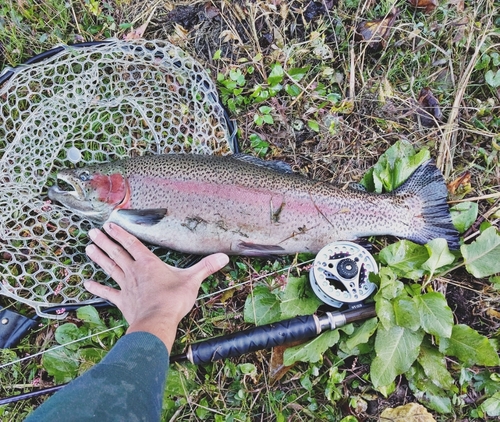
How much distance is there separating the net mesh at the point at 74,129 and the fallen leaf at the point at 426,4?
168 cm

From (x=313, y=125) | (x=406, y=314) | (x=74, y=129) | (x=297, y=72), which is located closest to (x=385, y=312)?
(x=406, y=314)

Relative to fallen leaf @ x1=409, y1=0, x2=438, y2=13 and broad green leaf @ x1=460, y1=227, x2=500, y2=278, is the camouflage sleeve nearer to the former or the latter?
broad green leaf @ x1=460, y1=227, x2=500, y2=278

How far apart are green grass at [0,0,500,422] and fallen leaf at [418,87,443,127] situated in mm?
51

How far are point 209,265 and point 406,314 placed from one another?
4.08ft

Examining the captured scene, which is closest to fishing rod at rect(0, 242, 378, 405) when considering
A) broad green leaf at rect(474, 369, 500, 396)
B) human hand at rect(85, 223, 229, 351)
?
human hand at rect(85, 223, 229, 351)

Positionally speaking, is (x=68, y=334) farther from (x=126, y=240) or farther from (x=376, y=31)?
(x=376, y=31)

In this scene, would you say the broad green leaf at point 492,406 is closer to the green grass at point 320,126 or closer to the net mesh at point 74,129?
the green grass at point 320,126

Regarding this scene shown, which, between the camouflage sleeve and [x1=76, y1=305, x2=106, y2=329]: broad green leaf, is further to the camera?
[x1=76, y1=305, x2=106, y2=329]: broad green leaf

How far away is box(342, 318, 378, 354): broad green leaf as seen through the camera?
Result: 2.74 metres

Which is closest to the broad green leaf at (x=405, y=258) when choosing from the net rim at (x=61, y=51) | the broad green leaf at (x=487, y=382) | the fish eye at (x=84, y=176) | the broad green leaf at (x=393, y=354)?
the broad green leaf at (x=393, y=354)

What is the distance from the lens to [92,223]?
304cm

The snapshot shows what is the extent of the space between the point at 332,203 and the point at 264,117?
0.85 m

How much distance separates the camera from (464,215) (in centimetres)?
306

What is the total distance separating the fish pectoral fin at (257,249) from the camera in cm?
288
